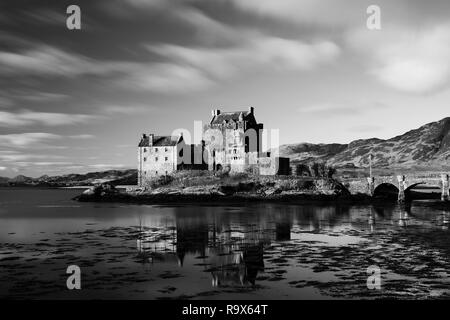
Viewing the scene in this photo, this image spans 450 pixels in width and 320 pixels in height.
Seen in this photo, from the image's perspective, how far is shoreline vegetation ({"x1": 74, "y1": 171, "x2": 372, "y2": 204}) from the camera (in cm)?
8050

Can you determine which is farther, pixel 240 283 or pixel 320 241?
pixel 320 241

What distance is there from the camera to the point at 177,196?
3332 inches

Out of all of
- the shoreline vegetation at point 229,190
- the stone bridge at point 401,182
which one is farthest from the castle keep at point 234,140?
the stone bridge at point 401,182

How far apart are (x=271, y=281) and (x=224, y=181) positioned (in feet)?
230

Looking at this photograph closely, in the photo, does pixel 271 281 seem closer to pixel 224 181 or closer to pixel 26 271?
pixel 26 271

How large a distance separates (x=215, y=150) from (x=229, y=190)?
18.8 metres

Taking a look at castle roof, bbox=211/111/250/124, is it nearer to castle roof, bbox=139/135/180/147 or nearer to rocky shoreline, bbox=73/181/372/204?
castle roof, bbox=139/135/180/147

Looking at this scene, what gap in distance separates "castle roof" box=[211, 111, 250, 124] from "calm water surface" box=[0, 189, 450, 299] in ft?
209

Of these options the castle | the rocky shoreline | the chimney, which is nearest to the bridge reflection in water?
the rocky shoreline

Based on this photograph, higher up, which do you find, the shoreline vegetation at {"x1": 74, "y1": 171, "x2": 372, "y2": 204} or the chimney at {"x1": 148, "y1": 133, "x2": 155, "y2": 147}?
the chimney at {"x1": 148, "y1": 133, "x2": 155, "y2": 147}

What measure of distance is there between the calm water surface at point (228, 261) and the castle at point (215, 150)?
5733 centimetres

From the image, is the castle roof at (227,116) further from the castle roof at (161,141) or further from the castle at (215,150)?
the castle roof at (161,141)

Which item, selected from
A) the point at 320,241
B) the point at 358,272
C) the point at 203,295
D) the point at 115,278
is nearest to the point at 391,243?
the point at 320,241
